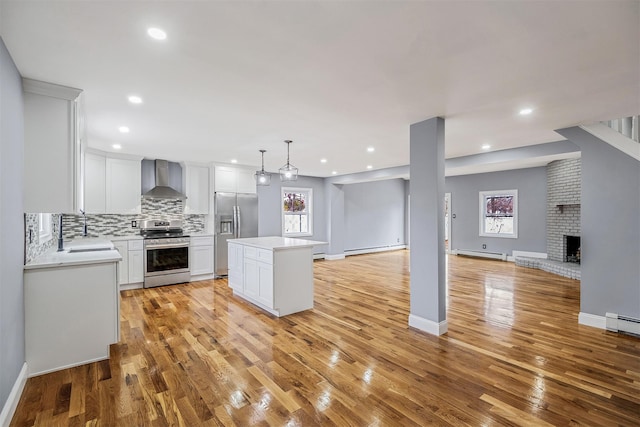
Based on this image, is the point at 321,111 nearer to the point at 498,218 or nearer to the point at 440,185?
the point at 440,185

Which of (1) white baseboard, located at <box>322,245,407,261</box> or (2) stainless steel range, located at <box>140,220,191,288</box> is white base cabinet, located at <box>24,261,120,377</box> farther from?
(1) white baseboard, located at <box>322,245,407,261</box>

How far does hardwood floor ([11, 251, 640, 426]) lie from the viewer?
203 centimetres

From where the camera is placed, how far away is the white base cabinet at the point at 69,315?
2.55 metres

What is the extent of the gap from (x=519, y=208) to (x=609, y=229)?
4629mm

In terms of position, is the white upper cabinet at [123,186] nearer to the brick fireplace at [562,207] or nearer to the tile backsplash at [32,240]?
the tile backsplash at [32,240]

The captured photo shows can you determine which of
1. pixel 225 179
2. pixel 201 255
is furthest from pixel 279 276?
pixel 225 179

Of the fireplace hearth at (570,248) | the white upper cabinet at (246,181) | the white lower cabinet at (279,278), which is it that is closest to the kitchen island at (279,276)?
the white lower cabinet at (279,278)

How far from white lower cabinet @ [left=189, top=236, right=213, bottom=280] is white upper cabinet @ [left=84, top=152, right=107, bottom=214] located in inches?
66.3

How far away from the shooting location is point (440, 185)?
3.42 meters

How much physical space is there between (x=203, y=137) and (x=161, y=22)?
275 cm

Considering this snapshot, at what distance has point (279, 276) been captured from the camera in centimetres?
399

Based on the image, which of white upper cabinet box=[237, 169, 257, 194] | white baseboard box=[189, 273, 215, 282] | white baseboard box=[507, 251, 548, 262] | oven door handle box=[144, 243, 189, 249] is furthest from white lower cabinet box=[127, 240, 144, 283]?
white baseboard box=[507, 251, 548, 262]

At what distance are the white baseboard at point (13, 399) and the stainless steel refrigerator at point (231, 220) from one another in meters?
3.99

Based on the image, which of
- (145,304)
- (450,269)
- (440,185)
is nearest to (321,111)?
(440,185)
